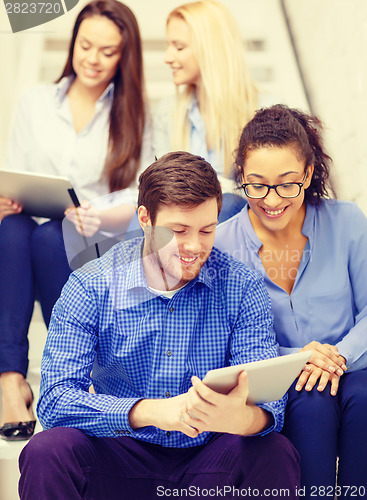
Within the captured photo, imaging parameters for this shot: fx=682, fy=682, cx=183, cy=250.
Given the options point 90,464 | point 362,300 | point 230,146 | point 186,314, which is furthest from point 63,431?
point 230,146

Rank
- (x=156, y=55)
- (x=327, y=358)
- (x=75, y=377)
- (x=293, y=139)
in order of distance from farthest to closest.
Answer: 1. (x=156, y=55)
2. (x=293, y=139)
3. (x=327, y=358)
4. (x=75, y=377)

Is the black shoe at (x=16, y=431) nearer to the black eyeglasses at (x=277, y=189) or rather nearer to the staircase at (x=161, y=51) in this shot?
the black eyeglasses at (x=277, y=189)

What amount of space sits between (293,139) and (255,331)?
1.43 ft

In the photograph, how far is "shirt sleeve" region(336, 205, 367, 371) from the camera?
1.41 metres

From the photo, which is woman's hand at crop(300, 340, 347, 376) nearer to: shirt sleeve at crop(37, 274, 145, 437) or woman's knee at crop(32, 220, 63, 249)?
shirt sleeve at crop(37, 274, 145, 437)

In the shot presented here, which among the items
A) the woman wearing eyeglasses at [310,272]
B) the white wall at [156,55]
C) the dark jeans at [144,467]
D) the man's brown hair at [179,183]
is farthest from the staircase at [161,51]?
the dark jeans at [144,467]

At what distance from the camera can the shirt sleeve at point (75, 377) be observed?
4.03ft

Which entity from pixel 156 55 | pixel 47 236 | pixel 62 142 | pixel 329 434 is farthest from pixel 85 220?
pixel 156 55

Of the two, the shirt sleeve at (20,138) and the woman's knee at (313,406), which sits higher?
the shirt sleeve at (20,138)

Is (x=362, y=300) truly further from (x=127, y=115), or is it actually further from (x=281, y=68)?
(x=281, y=68)

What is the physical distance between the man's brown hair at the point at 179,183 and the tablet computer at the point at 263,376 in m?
0.35

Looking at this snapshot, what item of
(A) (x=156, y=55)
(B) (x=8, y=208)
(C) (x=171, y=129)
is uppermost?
(A) (x=156, y=55)

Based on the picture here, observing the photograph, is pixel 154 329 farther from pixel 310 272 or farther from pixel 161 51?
pixel 161 51

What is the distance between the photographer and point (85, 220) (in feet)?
5.59
